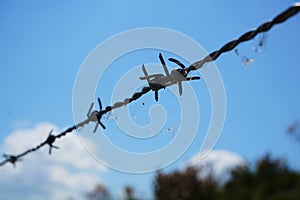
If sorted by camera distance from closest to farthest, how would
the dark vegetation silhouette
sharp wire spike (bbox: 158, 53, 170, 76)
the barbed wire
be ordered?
the barbed wire, sharp wire spike (bbox: 158, 53, 170, 76), the dark vegetation silhouette

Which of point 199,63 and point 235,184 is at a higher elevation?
point 235,184

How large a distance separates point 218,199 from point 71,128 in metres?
14.0

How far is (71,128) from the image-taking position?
1752 millimetres

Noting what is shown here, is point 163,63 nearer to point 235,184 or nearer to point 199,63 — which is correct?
point 199,63

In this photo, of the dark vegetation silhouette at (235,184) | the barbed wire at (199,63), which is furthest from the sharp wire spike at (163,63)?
the dark vegetation silhouette at (235,184)

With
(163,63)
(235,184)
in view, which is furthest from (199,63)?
(235,184)

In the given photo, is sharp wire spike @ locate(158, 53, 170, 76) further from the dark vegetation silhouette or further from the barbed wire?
the dark vegetation silhouette

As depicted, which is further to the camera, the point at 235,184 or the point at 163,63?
the point at 235,184

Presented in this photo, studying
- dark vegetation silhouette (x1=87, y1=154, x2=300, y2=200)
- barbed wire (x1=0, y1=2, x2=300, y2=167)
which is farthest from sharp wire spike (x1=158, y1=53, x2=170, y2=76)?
dark vegetation silhouette (x1=87, y1=154, x2=300, y2=200)

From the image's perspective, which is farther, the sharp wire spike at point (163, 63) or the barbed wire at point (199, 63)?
the sharp wire spike at point (163, 63)

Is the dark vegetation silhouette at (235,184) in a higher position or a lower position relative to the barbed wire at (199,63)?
higher

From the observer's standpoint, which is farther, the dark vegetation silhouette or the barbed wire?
the dark vegetation silhouette

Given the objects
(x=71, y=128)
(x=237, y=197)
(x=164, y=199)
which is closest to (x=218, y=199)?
(x=237, y=197)

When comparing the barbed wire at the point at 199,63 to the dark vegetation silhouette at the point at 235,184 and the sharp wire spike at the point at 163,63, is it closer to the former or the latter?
the sharp wire spike at the point at 163,63
